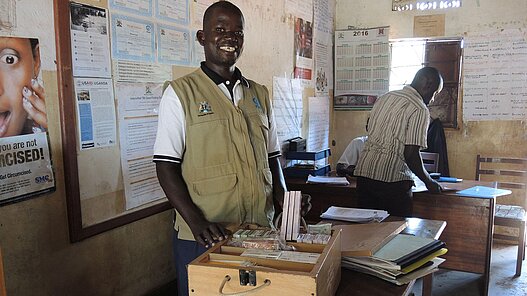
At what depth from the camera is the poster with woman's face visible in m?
1.36

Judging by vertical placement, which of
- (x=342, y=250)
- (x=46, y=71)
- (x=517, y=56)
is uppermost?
(x=517, y=56)

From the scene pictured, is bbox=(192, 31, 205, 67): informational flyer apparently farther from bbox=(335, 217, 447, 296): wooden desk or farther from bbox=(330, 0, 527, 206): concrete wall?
bbox=(330, 0, 527, 206): concrete wall

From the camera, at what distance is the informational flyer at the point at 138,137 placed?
72.3 inches

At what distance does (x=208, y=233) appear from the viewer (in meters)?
1.21

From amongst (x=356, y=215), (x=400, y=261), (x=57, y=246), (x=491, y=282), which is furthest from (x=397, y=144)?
(x=57, y=246)

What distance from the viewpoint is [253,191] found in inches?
57.1

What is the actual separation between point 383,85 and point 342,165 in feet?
3.78

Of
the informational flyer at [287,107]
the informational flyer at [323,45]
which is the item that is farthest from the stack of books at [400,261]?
the informational flyer at [323,45]

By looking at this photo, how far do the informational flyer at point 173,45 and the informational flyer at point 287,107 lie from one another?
3.61 ft

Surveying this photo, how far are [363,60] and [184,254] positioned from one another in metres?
3.44

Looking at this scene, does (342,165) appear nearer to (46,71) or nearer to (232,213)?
(232,213)

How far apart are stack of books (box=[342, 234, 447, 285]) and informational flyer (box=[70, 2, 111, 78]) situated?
3.73ft

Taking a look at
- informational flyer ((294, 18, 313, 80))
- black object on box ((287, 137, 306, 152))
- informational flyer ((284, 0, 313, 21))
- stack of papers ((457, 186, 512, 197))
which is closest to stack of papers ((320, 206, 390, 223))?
stack of papers ((457, 186, 512, 197))

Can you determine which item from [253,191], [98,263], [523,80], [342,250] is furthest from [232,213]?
[523,80]
